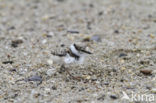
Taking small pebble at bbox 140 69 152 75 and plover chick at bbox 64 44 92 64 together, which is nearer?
small pebble at bbox 140 69 152 75

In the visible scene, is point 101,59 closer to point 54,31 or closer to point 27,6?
point 54,31

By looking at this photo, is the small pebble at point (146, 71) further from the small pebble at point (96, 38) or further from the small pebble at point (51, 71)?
the small pebble at point (96, 38)

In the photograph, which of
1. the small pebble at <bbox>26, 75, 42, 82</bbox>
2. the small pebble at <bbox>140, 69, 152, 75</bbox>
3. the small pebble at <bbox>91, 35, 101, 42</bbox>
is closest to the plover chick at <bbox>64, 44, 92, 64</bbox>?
the small pebble at <bbox>26, 75, 42, 82</bbox>

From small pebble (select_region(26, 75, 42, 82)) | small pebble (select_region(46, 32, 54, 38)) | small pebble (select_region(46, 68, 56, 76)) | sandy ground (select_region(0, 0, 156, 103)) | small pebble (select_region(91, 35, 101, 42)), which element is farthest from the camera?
small pebble (select_region(46, 32, 54, 38))

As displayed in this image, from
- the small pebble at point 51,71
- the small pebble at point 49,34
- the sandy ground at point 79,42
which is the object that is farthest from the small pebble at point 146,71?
the small pebble at point 49,34

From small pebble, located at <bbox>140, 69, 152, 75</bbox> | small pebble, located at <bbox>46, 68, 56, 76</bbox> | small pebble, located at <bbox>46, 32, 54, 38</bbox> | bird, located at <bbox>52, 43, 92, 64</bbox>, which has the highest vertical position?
small pebble, located at <bbox>46, 32, 54, 38</bbox>

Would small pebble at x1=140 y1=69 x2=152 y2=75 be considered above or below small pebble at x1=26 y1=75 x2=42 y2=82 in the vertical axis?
below

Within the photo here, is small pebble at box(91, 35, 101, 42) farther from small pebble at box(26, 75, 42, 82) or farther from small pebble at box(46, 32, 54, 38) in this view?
small pebble at box(26, 75, 42, 82)
